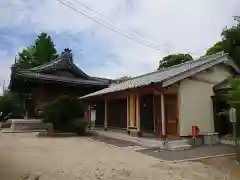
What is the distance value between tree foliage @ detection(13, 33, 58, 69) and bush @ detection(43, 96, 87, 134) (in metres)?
19.5

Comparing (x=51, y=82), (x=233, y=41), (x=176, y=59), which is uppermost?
(x=176, y=59)

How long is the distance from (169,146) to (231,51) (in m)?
9.51

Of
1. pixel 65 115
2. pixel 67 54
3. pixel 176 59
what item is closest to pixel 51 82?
pixel 67 54

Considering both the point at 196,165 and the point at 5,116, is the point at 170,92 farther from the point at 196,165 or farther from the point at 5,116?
the point at 5,116

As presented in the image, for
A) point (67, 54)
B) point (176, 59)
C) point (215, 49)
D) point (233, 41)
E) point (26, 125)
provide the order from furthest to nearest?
point (176, 59) < point (67, 54) < point (215, 49) < point (26, 125) < point (233, 41)

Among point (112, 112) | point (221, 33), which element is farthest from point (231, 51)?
point (112, 112)

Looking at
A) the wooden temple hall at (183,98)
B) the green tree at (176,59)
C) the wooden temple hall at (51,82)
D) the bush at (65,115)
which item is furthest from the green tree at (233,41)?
the wooden temple hall at (51,82)

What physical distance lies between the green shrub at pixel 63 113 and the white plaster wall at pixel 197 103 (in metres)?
7.79

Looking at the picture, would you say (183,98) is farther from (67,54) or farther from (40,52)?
(40,52)

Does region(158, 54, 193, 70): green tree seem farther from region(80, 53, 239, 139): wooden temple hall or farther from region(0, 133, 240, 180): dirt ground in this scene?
region(0, 133, 240, 180): dirt ground

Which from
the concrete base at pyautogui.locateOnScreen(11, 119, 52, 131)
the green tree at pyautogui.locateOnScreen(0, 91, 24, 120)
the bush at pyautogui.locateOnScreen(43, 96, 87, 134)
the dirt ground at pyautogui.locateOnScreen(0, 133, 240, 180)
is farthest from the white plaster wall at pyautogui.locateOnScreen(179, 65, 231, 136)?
the green tree at pyautogui.locateOnScreen(0, 91, 24, 120)

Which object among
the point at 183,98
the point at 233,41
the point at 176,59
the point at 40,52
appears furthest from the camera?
the point at 40,52

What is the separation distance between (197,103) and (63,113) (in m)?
8.63

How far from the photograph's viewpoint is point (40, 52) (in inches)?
1531
